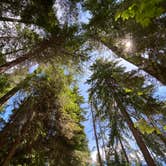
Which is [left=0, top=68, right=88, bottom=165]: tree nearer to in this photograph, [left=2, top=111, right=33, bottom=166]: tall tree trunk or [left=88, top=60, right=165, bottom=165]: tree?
[left=2, top=111, right=33, bottom=166]: tall tree trunk

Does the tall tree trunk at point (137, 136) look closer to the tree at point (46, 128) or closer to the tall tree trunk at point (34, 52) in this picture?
the tree at point (46, 128)

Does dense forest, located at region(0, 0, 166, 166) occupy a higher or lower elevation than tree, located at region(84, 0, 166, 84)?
higher

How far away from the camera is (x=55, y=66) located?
11820 mm

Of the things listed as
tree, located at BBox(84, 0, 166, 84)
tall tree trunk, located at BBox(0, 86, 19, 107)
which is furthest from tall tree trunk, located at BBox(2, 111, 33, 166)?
tree, located at BBox(84, 0, 166, 84)

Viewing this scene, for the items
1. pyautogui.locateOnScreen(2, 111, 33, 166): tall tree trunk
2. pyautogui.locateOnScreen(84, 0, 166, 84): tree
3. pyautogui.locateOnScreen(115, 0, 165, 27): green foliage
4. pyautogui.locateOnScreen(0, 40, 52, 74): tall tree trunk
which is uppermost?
pyautogui.locateOnScreen(0, 40, 52, 74): tall tree trunk

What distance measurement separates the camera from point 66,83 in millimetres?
13094

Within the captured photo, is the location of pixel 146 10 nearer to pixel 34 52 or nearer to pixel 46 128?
pixel 34 52

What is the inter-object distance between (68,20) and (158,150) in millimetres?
8960

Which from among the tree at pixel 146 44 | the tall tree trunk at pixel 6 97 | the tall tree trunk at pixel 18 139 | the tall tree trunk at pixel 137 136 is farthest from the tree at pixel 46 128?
the tree at pixel 146 44

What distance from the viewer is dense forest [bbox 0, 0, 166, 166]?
30.6 feet

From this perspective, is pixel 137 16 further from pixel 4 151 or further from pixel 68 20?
pixel 4 151

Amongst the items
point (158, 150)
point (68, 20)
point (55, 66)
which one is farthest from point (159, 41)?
point (158, 150)

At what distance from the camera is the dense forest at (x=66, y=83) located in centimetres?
931

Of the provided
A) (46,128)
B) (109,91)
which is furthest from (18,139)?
(109,91)
